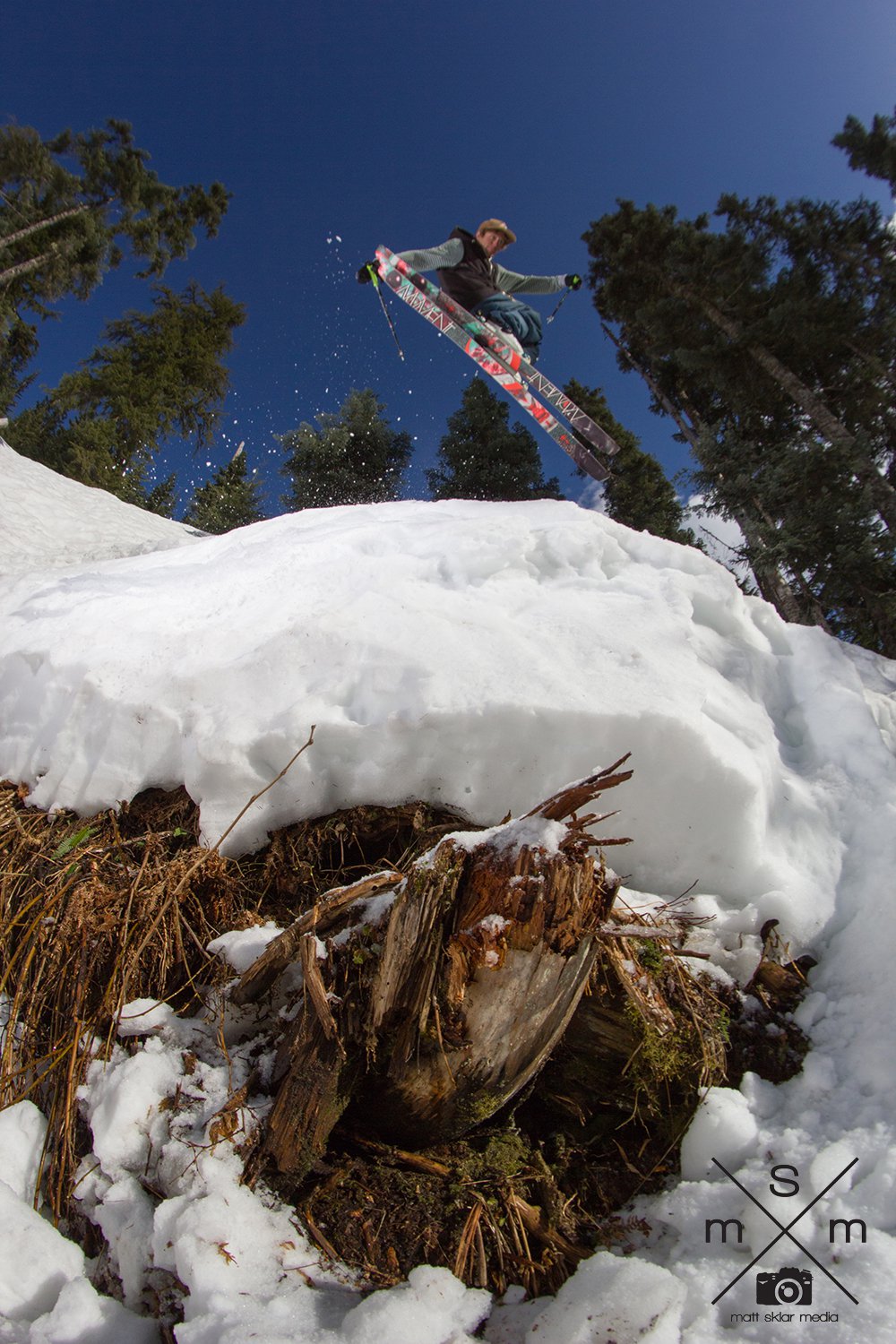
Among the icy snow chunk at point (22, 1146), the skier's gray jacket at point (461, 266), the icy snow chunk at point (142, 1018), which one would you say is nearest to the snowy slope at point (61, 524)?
the icy snow chunk at point (142, 1018)

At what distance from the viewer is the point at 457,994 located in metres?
1.66

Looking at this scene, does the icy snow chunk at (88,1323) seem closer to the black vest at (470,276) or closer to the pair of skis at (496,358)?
the pair of skis at (496,358)

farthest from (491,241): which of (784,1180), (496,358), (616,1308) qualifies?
(616,1308)


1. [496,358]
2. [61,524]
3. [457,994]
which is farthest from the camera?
[496,358]

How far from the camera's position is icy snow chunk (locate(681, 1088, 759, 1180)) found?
171 centimetres

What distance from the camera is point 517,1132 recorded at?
187 centimetres

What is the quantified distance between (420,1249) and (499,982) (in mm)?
690

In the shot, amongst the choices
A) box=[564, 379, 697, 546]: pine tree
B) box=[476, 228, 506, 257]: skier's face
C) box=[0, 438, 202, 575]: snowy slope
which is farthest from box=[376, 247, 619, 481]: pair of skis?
box=[564, 379, 697, 546]: pine tree

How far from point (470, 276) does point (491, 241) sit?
2.62 ft

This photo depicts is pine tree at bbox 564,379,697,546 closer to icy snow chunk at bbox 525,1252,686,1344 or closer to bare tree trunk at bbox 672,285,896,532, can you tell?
bare tree trunk at bbox 672,285,896,532

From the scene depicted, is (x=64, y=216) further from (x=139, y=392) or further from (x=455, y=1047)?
(x=455, y=1047)

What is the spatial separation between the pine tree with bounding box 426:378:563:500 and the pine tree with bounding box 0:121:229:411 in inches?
423

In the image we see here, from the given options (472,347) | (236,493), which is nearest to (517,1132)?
(472,347)

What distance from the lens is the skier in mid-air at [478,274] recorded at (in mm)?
10484
